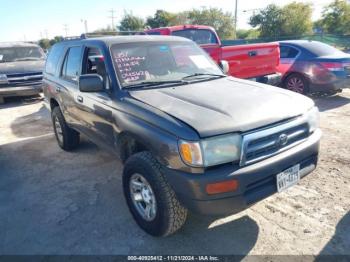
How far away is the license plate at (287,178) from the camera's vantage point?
2.59 metres

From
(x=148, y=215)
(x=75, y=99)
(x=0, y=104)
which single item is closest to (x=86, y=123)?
(x=75, y=99)

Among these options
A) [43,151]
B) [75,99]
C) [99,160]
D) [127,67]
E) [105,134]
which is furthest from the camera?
[43,151]

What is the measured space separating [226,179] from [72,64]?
314 centimetres

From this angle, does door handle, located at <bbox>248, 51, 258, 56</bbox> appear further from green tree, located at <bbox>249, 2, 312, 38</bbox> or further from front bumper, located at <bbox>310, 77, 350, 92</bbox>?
green tree, located at <bbox>249, 2, 312, 38</bbox>

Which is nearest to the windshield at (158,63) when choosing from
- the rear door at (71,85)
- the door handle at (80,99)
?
the door handle at (80,99)

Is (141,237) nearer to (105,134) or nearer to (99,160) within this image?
(105,134)

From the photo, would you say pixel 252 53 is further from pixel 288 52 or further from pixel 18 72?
pixel 18 72

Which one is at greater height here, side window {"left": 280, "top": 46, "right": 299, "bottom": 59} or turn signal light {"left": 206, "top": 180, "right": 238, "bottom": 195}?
side window {"left": 280, "top": 46, "right": 299, "bottom": 59}

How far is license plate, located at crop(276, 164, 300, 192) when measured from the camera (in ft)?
8.50

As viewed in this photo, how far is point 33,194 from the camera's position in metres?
3.87

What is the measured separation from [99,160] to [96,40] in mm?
1915

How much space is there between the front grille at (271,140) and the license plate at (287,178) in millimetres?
192

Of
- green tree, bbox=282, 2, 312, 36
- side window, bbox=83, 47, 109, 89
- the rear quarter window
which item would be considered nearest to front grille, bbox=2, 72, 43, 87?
the rear quarter window

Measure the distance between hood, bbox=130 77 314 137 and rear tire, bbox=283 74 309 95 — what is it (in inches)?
198
